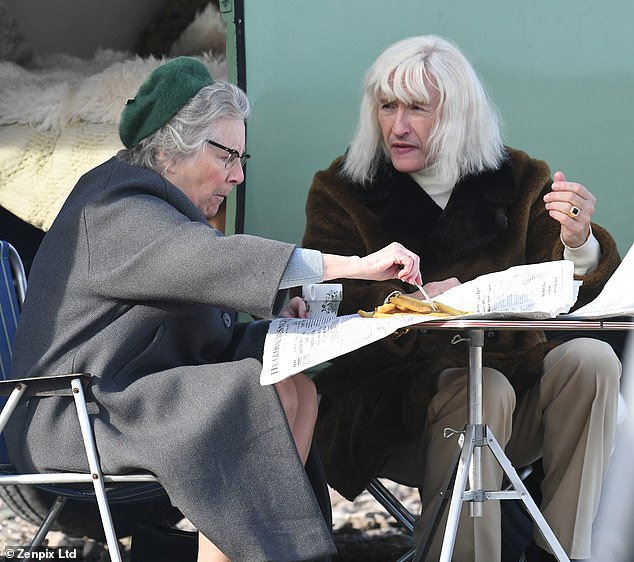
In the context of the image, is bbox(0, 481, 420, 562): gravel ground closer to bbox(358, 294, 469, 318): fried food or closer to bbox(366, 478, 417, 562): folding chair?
bbox(366, 478, 417, 562): folding chair

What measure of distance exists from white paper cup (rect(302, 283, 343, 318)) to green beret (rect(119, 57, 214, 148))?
553mm

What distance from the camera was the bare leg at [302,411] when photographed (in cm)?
246

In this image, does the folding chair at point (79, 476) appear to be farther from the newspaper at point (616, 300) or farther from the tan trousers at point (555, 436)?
the newspaper at point (616, 300)

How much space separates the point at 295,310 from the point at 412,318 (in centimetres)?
67

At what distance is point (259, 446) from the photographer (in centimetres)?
233

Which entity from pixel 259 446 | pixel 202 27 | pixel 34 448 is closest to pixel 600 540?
pixel 259 446

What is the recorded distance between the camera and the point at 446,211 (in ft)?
11.0

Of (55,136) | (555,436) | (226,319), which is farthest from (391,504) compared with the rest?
(55,136)

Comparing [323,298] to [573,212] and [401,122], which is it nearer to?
[573,212]

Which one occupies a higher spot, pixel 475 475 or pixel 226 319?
pixel 226 319

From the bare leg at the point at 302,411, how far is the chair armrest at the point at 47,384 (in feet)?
1.45

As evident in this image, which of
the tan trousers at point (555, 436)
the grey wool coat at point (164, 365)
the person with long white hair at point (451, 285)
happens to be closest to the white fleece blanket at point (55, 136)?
the person with long white hair at point (451, 285)

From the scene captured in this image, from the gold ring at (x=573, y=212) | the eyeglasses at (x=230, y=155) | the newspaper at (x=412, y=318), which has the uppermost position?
the eyeglasses at (x=230, y=155)

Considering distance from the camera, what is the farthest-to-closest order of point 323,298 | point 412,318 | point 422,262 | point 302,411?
point 422,262 → point 323,298 → point 302,411 → point 412,318
